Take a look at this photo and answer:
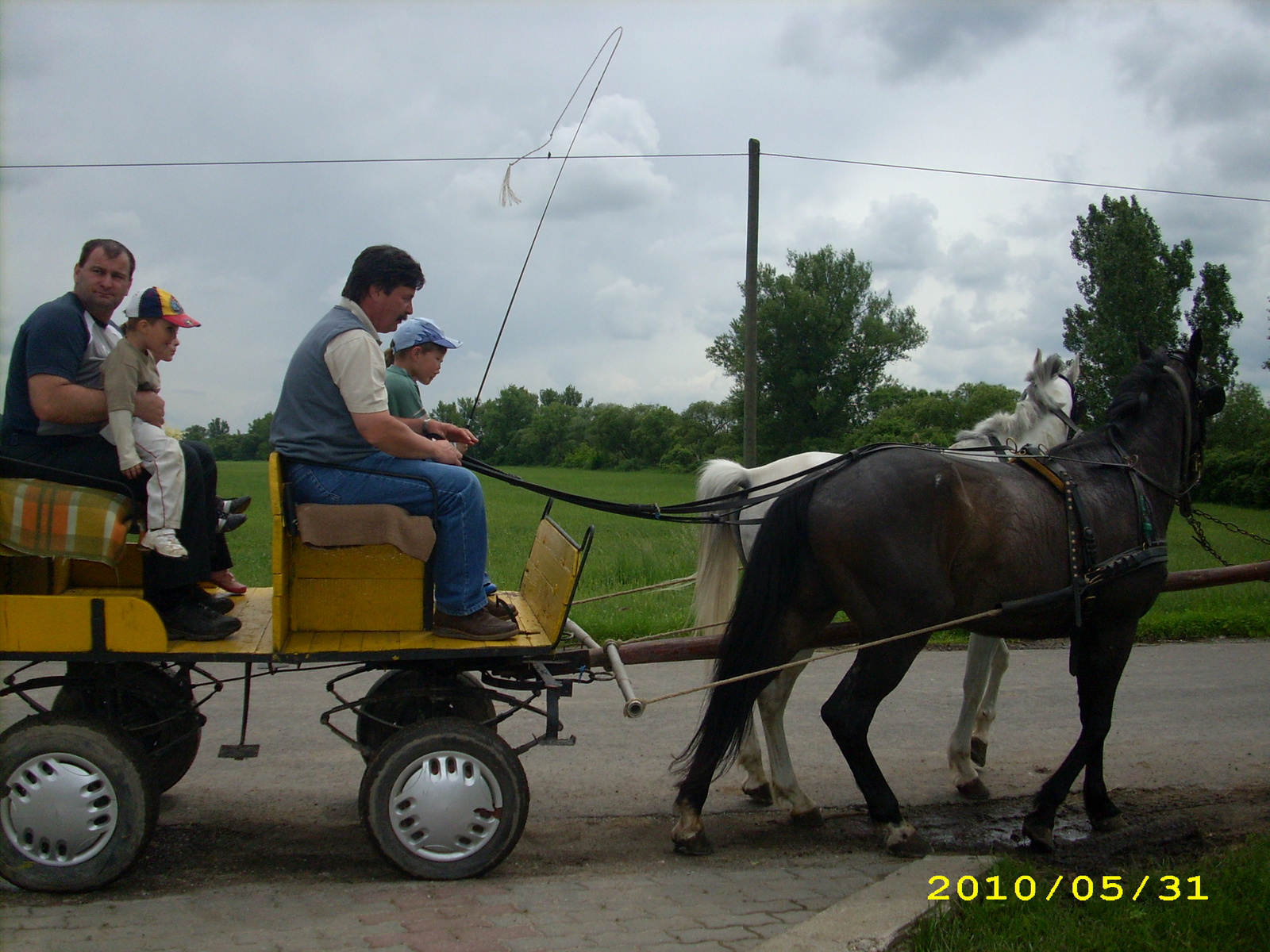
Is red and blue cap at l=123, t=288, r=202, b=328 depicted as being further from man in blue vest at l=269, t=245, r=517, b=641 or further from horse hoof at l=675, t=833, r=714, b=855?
horse hoof at l=675, t=833, r=714, b=855

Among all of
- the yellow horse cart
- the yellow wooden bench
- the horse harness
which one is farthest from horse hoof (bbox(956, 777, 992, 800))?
the yellow wooden bench

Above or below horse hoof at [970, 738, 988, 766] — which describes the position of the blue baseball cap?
above

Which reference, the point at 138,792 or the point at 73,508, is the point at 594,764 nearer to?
the point at 138,792

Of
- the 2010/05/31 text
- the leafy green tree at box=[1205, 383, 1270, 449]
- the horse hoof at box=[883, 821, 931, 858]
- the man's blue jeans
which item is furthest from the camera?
the leafy green tree at box=[1205, 383, 1270, 449]

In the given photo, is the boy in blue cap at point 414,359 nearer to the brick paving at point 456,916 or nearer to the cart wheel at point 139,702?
the cart wheel at point 139,702

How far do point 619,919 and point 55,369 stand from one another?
9.06ft

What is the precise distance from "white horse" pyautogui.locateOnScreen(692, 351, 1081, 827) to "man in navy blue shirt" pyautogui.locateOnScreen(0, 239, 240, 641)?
88.1 inches

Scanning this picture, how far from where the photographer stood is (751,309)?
12594 millimetres

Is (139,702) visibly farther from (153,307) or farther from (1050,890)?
(1050,890)

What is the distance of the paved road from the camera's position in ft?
9.80

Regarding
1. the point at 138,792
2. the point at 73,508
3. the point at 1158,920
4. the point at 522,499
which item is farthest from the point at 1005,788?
the point at 522,499

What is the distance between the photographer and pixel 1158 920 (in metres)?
2.97

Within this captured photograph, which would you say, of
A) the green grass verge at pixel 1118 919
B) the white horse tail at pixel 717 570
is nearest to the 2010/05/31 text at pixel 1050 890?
the green grass verge at pixel 1118 919

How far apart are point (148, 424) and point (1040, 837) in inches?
156
